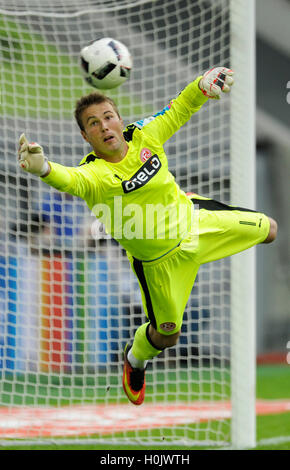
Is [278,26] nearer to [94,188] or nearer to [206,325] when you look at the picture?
[206,325]

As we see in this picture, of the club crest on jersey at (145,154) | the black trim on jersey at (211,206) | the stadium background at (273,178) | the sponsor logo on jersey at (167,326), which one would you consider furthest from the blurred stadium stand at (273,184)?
the club crest on jersey at (145,154)

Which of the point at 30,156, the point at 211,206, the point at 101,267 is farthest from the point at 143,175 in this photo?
the point at 101,267

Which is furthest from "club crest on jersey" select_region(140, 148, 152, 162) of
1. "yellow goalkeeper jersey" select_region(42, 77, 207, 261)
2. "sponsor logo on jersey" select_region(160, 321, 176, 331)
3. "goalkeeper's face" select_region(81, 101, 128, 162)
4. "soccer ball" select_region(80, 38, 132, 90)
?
"sponsor logo on jersey" select_region(160, 321, 176, 331)

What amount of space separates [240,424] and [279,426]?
1.13 meters

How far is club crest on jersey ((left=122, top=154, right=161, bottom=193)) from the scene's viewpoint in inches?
170

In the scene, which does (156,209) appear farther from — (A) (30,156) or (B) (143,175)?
(A) (30,156)

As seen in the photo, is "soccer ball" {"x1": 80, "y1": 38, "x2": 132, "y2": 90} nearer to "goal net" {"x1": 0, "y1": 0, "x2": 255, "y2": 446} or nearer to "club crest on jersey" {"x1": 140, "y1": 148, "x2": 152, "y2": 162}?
"club crest on jersey" {"x1": 140, "y1": 148, "x2": 152, "y2": 162}

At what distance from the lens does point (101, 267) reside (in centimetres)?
806

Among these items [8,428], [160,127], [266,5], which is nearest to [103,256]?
[8,428]

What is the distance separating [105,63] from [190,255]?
135 centimetres

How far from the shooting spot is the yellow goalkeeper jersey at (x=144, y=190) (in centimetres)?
431

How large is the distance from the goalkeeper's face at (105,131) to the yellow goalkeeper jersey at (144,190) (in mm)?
58

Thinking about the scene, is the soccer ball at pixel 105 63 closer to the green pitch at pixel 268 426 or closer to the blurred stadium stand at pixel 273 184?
the green pitch at pixel 268 426

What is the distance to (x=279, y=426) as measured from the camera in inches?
256
